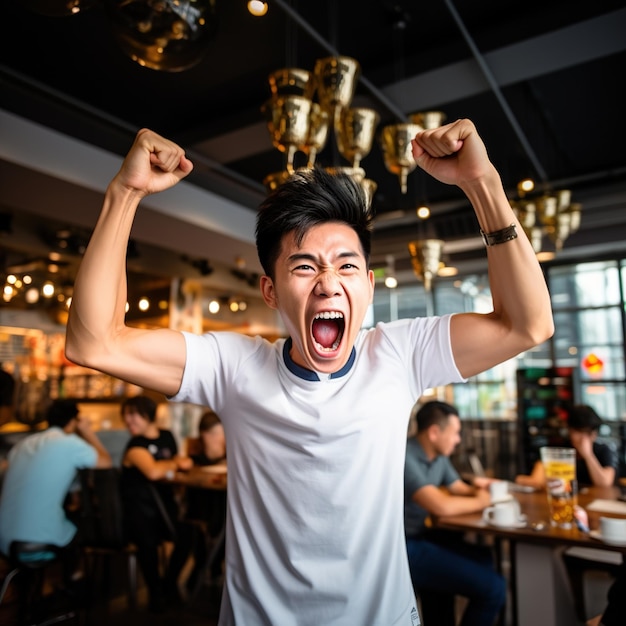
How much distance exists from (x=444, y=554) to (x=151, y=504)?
2259 millimetres

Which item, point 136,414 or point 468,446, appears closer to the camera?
point 136,414

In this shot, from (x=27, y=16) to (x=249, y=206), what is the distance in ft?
10.3

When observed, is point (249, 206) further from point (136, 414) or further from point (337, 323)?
point (337, 323)

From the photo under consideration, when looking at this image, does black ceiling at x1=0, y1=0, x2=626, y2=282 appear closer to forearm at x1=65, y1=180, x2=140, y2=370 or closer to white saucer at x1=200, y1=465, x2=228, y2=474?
forearm at x1=65, y1=180, x2=140, y2=370

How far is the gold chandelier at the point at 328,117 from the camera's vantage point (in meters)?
2.45

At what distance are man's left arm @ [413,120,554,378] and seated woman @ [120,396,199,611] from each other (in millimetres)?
3402

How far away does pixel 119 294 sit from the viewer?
1.10 meters

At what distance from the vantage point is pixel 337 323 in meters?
1.21

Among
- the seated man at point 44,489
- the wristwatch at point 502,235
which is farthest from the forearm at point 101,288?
the seated man at point 44,489

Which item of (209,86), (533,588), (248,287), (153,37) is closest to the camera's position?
(153,37)

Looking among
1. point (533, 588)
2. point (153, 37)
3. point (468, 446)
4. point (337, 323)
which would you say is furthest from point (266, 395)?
point (468, 446)

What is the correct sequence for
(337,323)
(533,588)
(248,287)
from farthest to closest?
(248,287)
(533,588)
(337,323)

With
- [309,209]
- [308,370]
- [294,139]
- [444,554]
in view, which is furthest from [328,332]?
[444,554]

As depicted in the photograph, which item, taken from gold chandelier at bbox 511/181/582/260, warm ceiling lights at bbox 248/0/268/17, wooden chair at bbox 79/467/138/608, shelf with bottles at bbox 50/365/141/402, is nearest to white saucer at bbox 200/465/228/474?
wooden chair at bbox 79/467/138/608
